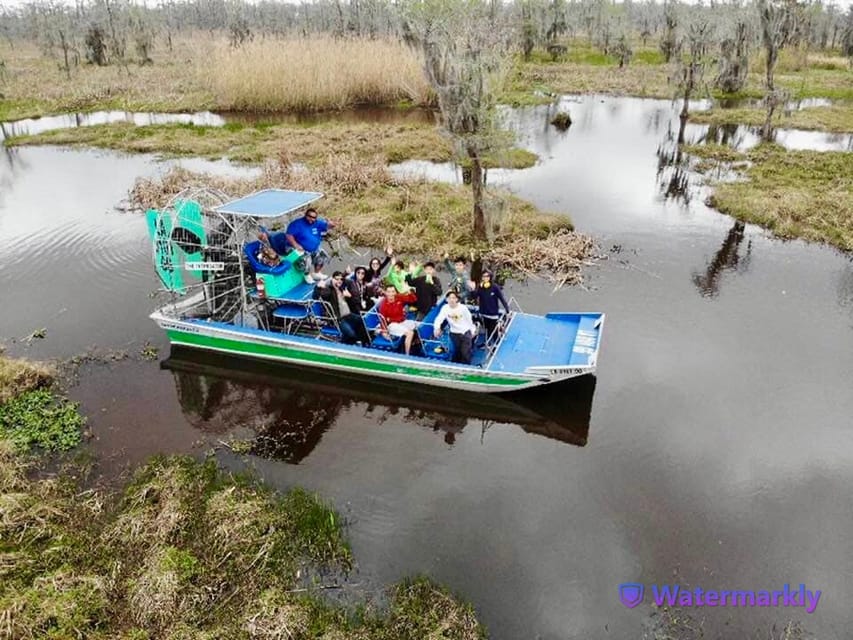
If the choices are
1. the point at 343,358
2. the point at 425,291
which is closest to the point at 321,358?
the point at 343,358

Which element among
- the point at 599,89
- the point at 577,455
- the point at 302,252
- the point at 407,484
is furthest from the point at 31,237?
the point at 599,89

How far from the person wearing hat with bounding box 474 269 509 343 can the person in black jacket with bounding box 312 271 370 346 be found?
7.20 feet

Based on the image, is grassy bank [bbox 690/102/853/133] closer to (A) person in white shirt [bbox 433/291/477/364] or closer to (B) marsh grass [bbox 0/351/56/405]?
(A) person in white shirt [bbox 433/291/477/364]

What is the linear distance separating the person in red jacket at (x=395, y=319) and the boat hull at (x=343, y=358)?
41 cm

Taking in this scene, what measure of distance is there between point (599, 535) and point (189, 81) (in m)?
46.3

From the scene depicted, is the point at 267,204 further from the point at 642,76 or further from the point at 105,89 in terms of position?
the point at 642,76

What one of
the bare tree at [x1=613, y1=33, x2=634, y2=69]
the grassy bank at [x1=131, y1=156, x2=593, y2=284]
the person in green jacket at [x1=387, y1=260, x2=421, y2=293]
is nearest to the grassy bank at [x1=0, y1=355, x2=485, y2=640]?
the person in green jacket at [x1=387, y1=260, x2=421, y2=293]

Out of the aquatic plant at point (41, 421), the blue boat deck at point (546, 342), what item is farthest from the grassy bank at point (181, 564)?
the blue boat deck at point (546, 342)

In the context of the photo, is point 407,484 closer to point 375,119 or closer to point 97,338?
point 97,338

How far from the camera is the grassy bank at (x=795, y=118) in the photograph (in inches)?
1203

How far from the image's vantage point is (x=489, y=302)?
1079 cm

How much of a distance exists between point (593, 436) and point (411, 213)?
10600 mm

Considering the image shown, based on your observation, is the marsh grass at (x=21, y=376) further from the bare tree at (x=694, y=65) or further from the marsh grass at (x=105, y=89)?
the bare tree at (x=694, y=65)

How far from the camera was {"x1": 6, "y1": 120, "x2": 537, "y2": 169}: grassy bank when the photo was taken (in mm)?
25703
